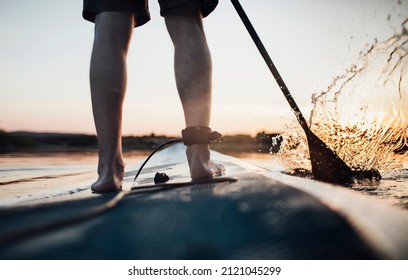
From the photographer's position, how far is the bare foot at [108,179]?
2.49ft

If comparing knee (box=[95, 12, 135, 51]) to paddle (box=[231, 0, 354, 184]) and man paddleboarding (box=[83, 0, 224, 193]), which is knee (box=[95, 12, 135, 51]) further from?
paddle (box=[231, 0, 354, 184])

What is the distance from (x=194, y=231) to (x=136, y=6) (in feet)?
2.08

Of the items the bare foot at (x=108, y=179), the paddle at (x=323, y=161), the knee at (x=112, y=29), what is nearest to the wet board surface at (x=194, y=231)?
the bare foot at (x=108, y=179)

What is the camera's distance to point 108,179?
2.53 ft

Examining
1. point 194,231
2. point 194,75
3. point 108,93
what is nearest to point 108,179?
point 108,93

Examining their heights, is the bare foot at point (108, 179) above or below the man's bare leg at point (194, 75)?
below

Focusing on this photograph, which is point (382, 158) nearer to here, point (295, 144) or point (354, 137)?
point (354, 137)

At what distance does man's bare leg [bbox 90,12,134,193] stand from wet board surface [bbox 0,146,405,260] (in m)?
0.27

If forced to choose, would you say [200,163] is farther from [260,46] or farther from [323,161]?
[323,161]

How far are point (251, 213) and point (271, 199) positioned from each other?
6cm

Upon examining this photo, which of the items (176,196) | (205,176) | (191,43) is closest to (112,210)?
(176,196)

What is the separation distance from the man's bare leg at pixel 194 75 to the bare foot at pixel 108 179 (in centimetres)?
17

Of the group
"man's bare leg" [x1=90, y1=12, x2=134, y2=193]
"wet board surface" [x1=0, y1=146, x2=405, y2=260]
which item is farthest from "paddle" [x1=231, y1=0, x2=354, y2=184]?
"wet board surface" [x1=0, y1=146, x2=405, y2=260]

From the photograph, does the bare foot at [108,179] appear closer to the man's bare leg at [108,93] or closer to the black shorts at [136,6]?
the man's bare leg at [108,93]
